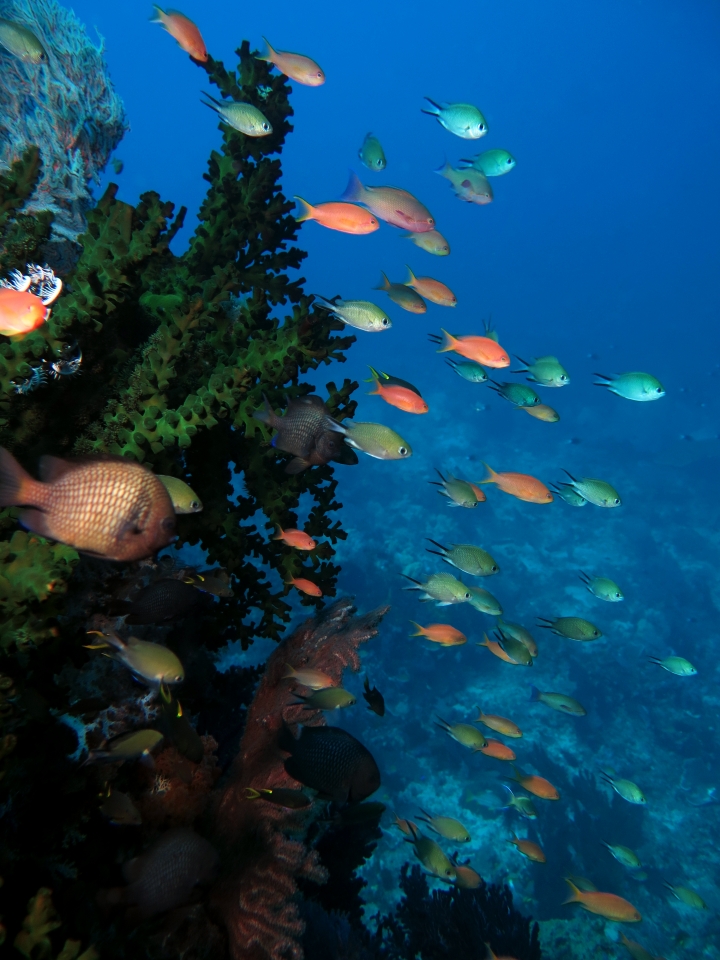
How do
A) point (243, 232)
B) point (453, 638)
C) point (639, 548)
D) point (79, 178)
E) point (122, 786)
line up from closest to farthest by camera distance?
1. point (122, 786)
2. point (243, 232)
3. point (79, 178)
4. point (453, 638)
5. point (639, 548)

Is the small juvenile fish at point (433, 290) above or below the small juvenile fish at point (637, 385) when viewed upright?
above

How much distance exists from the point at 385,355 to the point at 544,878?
62610 millimetres

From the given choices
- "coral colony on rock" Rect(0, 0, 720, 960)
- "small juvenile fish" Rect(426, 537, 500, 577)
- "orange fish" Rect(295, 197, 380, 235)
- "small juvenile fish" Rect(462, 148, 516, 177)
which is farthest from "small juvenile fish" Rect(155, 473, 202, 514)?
"small juvenile fish" Rect(462, 148, 516, 177)

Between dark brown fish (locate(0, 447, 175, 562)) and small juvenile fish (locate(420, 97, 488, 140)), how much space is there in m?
5.82

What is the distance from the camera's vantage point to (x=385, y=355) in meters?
67.0

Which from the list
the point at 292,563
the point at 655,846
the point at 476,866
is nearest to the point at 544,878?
the point at 476,866

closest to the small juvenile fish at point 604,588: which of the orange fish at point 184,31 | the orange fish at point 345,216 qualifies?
the orange fish at point 345,216

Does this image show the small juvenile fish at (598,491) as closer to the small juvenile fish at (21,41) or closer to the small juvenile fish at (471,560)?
the small juvenile fish at (471,560)

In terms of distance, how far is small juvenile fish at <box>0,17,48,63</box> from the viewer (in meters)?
4.68

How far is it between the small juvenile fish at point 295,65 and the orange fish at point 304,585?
4609 millimetres

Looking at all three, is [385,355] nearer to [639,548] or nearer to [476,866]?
[639,548]

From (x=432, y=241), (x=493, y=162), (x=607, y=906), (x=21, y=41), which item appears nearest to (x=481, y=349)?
(x=432, y=241)

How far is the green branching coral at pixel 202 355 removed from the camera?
2705mm

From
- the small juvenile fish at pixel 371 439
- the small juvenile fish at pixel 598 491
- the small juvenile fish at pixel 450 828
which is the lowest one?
the small juvenile fish at pixel 450 828
